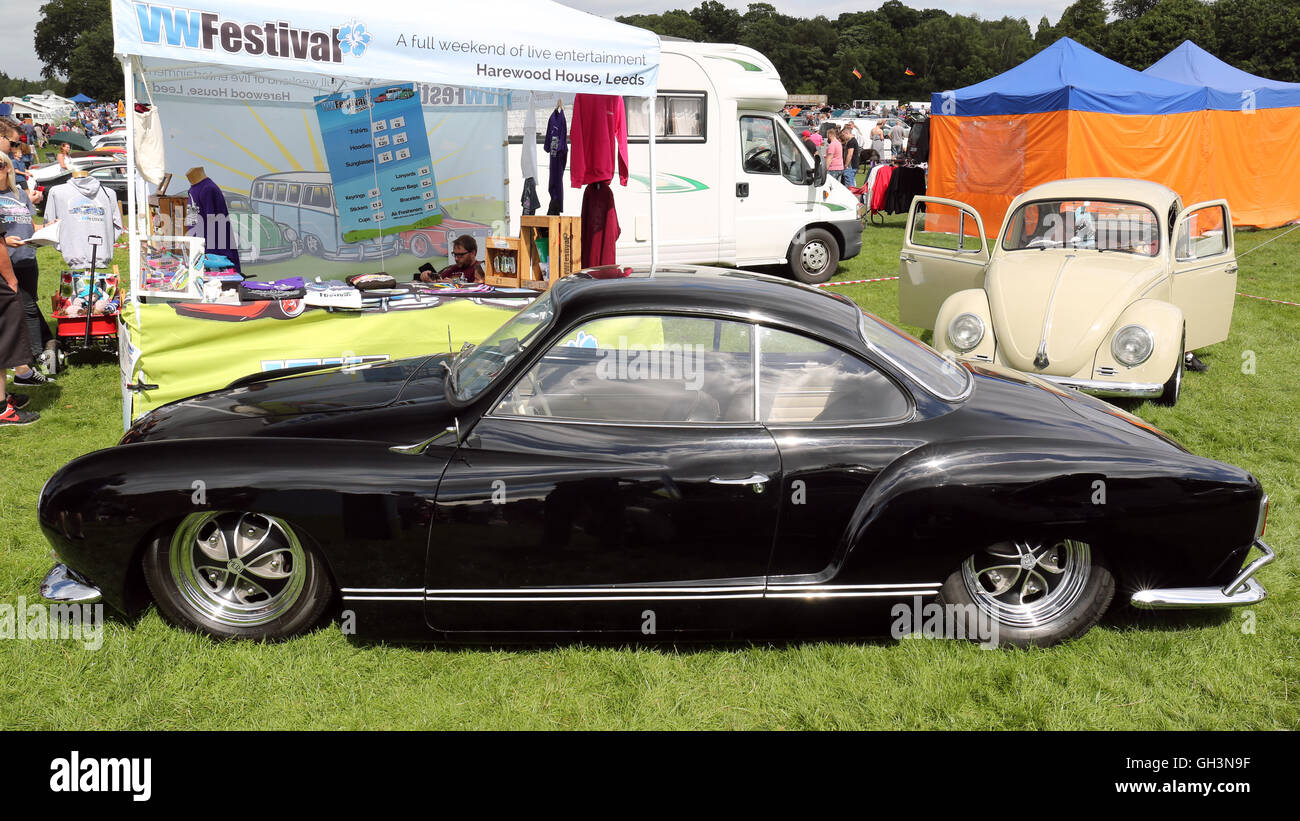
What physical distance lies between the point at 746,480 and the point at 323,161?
278 inches

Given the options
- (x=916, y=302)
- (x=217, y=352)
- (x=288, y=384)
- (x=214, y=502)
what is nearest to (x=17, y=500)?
(x=217, y=352)

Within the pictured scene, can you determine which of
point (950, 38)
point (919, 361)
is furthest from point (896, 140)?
point (950, 38)

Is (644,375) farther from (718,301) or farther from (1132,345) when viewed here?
(1132,345)

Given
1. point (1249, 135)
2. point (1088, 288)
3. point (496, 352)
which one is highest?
point (1249, 135)

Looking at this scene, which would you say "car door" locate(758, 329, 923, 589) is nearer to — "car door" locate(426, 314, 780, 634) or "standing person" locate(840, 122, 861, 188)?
"car door" locate(426, 314, 780, 634)

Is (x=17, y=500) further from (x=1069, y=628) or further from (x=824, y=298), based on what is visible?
(x=1069, y=628)

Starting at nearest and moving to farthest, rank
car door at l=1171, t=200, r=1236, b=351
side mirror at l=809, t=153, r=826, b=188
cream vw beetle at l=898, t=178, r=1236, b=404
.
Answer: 1. cream vw beetle at l=898, t=178, r=1236, b=404
2. car door at l=1171, t=200, r=1236, b=351
3. side mirror at l=809, t=153, r=826, b=188

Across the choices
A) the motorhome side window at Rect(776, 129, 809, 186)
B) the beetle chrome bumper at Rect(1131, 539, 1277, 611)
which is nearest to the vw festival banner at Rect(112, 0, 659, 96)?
the beetle chrome bumper at Rect(1131, 539, 1277, 611)

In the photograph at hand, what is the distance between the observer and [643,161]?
37.3 feet

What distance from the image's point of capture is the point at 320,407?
3877 mm

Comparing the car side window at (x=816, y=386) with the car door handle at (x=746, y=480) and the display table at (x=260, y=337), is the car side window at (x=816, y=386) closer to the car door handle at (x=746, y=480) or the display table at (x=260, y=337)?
the car door handle at (x=746, y=480)

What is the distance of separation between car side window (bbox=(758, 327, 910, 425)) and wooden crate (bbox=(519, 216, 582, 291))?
421 cm

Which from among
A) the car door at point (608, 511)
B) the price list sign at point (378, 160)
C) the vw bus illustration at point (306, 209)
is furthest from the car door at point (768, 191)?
the car door at point (608, 511)

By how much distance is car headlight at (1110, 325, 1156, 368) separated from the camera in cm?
676
